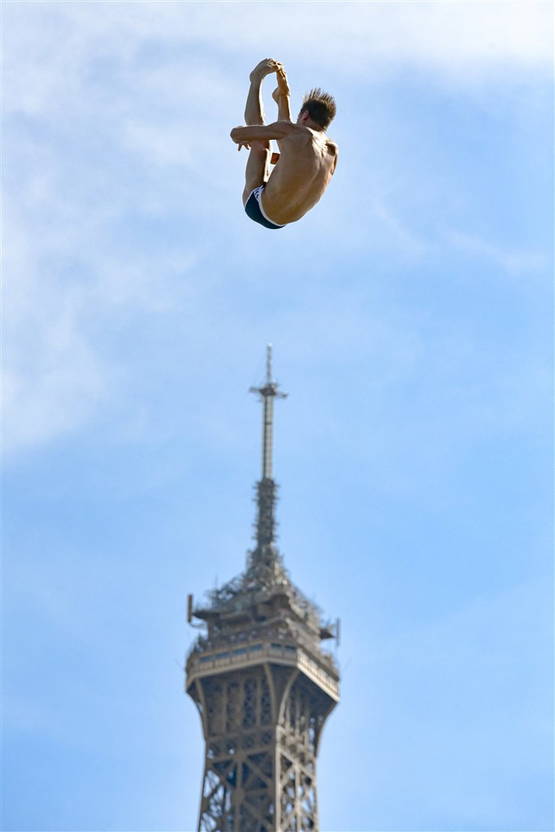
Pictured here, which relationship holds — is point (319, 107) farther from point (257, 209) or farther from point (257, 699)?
point (257, 699)

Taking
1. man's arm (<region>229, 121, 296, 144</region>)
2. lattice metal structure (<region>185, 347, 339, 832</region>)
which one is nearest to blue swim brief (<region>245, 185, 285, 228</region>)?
man's arm (<region>229, 121, 296, 144</region>)

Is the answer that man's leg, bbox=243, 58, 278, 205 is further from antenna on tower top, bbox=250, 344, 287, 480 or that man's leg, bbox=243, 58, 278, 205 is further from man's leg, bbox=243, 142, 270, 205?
antenna on tower top, bbox=250, 344, 287, 480

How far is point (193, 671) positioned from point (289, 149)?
10684 centimetres

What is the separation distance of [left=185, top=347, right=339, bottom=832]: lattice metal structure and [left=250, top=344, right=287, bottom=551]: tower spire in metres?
7.46

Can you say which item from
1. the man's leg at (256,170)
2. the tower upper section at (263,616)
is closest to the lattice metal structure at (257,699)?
the tower upper section at (263,616)

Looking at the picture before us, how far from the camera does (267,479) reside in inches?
5640

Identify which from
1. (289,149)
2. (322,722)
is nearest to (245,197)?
(289,149)

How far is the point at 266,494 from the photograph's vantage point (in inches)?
5591

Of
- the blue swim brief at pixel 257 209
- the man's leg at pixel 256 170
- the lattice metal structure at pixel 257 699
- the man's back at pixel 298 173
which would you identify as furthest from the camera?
the lattice metal structure at pixel 257 699

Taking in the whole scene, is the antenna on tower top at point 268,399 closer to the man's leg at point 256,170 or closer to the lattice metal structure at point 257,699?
the lattice metal structure at point 257,699

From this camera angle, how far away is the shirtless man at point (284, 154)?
24219 millimetres

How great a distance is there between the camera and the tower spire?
139 metres

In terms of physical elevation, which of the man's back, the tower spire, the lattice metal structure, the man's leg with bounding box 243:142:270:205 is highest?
the tower spire

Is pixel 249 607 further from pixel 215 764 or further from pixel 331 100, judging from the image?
pixel 331 100
